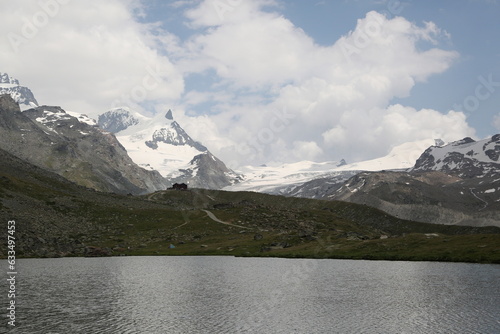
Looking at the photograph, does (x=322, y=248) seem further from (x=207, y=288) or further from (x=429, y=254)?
(x=207, y=288)

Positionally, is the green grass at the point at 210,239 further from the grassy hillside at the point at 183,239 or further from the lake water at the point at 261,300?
the lake water at the point at 261,300

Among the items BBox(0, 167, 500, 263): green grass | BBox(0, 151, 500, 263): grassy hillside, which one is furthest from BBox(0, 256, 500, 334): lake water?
BBox(0, 151, 500, 263): grassy hillside

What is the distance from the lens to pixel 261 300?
59.8m

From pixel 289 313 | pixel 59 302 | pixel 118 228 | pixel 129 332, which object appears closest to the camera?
pixel 129 332

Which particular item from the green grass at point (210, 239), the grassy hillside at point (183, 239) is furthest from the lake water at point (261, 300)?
the grassy hillside at point (183, 239)

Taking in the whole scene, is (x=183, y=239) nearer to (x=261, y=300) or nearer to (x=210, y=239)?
(x=210, y=239)

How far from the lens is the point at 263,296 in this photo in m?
63.1

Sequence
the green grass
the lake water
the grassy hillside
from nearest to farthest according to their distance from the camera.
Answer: the lake water → the green grass → the grassy hillside

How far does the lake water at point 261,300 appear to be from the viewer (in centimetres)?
4469

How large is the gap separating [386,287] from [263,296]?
63.2ft

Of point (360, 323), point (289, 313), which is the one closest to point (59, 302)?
point (289, 313)

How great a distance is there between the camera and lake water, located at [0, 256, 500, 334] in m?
44.7

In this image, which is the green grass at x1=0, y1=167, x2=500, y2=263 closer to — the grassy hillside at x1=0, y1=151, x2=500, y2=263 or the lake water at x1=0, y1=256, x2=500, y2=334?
the grassy hillside at x1=0, y1=151, x2=500, y2=263

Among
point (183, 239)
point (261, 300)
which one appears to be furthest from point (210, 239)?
point (261, 300)
